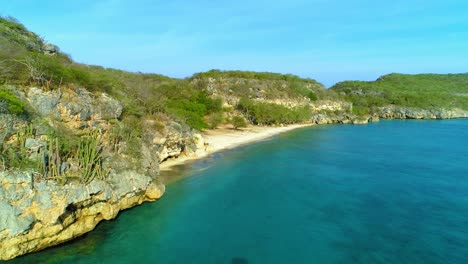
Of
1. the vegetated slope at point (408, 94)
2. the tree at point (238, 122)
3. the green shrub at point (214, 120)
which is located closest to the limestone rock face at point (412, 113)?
the vegetated slope at point (408, 94)

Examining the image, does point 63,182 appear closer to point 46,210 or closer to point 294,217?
point 46,210

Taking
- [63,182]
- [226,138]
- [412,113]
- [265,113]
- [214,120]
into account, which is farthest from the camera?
[412,113]

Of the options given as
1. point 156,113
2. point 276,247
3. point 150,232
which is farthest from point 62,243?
point 156,113

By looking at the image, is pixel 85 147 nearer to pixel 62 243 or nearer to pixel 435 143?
pixel 62 243

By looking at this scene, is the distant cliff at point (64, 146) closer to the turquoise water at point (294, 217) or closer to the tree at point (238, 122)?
the turquoise water at point (294, 217)

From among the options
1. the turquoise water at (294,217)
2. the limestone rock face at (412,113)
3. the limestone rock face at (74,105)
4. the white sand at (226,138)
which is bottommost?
the turquoise water at (294,217)

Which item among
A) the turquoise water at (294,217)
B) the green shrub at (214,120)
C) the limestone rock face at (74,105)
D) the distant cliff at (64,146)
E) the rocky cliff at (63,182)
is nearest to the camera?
the rocky cliff at (63,182)

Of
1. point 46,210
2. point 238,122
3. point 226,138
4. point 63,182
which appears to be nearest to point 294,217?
point 63,182
